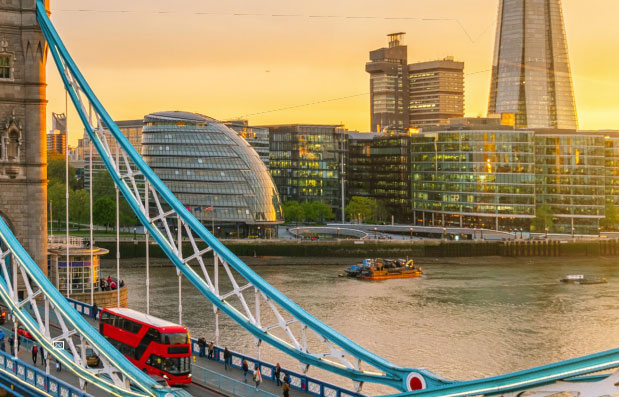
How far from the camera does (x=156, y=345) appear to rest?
27.4m

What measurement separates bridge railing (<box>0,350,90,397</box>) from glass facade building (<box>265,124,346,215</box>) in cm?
13479

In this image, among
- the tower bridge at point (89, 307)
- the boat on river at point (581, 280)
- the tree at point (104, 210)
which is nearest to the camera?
the tower bridge at point (89, 307)

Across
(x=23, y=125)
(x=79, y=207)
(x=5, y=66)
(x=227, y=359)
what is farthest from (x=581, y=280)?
(x=79, y=207)

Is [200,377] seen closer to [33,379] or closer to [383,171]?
[33,379]

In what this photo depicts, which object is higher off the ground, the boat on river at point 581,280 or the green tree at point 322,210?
the green tree at point 322,210

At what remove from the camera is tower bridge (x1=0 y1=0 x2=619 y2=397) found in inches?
721

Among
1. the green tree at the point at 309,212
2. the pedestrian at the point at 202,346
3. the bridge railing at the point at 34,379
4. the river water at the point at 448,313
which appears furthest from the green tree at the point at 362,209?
the bridge railing at the point at 34,379

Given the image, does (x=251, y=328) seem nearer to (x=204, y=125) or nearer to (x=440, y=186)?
(x=204, y=125)

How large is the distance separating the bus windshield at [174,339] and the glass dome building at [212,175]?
8302 cm

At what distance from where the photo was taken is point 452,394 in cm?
1823

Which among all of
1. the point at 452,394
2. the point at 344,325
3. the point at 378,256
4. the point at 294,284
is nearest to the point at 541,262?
the point at 378,256

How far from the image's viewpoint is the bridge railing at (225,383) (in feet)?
80.9

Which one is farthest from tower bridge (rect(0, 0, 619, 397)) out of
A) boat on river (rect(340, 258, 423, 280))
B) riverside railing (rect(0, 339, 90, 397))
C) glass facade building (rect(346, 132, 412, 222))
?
glass facade building (rect(346, 132, 412, 222))

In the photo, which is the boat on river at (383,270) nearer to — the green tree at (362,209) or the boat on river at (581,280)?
the boat on river at (581,280)
